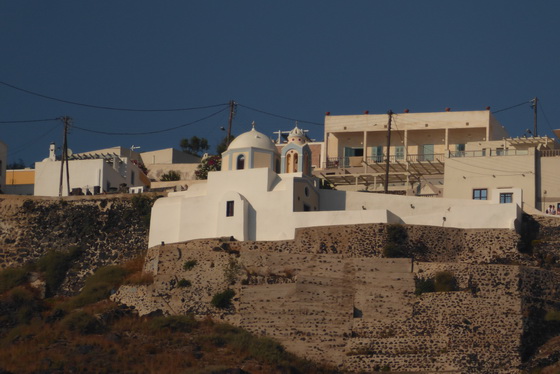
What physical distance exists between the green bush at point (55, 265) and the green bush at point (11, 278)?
3.28ft

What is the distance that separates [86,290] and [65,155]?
43.5 feet

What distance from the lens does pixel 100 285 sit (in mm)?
62688

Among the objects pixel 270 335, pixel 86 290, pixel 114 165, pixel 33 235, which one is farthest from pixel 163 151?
pixel 270 335

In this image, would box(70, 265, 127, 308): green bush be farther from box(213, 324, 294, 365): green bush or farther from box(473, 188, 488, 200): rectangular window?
box(473, 188, 488, 200): rectangular window

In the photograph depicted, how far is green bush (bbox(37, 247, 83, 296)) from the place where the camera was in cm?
→ 6581

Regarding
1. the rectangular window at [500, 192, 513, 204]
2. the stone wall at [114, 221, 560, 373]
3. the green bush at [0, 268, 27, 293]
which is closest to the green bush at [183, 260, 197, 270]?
the stone wall at [114, 221, 560, 373]

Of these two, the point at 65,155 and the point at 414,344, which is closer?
the point at 414,344

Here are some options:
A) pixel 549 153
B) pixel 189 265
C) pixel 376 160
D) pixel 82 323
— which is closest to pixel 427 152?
pixel 376 160

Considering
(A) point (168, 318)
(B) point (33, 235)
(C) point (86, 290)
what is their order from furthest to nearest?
(B) point (33, 235), (C) point (86, 290), (A) point (168, 318)

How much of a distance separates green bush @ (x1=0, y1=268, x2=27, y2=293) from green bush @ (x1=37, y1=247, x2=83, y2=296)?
1.00m

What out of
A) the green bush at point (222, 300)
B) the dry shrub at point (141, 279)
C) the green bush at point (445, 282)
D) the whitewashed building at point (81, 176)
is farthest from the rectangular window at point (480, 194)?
the whitewashed building at point (81, 176)

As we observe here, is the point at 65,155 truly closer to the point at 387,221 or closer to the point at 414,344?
the point at 387,221

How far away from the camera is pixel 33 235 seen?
68438 millimetres

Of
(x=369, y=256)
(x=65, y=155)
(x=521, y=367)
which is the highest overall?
(x=65, y=155)
